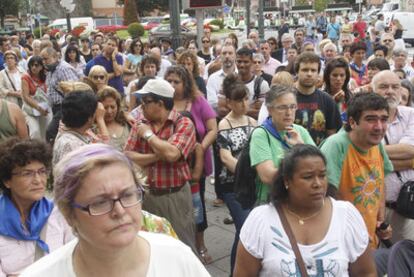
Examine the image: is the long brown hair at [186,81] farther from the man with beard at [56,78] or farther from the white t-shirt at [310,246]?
the man with beard at [56,78]

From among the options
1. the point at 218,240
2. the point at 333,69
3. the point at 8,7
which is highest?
the point at 8,7

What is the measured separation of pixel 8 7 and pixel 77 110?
2262 inches

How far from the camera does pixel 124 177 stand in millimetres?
1723

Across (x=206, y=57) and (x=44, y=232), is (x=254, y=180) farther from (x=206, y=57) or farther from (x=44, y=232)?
(x=206, y=57)

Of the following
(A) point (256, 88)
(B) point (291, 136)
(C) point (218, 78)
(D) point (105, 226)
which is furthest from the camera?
(C) point (218, 78)

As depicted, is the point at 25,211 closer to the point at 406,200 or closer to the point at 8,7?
the point at 406,200

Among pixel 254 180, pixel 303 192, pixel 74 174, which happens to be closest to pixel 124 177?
pixel 74 174

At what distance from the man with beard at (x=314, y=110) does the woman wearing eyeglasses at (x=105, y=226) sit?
2.76m

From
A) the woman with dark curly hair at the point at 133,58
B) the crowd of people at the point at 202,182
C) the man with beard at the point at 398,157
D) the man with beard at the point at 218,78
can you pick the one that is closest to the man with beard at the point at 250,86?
the man with beard at the point at 218,78

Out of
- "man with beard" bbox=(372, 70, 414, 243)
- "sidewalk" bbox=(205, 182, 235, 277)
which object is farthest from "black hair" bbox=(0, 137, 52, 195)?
"man with beard" bbox=(372, 70, 414, 243)

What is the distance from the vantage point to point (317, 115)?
4.48 m

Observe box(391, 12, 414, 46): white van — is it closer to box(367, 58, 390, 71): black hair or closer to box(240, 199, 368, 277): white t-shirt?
box(367, 58, 390, 71): black hair

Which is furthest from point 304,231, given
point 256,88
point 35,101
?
point 35,101

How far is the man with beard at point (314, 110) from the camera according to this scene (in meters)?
4.48
